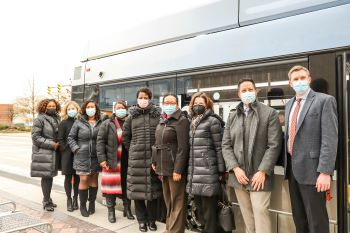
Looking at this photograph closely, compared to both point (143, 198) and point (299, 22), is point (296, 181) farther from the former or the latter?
point (143, 198)

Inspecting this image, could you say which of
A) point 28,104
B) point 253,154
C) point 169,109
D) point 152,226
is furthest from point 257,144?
point 28,104

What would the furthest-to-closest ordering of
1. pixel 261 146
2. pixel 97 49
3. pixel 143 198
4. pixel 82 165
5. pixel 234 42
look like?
pixel 97 49, pixel 82 165, pixel 143 198, pixel 234 42, pixel 261 146

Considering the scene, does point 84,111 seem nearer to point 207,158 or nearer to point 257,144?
point 207,158

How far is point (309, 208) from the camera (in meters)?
3.06

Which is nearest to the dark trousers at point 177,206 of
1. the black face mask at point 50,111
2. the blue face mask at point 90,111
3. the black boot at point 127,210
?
the black boot at point 127,210

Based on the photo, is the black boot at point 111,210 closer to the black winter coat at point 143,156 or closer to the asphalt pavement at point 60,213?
the asphalt pavement at point 60,213

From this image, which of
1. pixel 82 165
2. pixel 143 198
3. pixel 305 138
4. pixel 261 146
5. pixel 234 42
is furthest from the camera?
pixel 82 165

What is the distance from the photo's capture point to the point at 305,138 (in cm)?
308

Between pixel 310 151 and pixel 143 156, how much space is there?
7.45 feet

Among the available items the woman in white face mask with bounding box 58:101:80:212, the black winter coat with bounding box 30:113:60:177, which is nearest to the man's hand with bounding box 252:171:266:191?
the woman in white face mask with bounding box 58:101:80:212

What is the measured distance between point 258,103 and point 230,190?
1.24 metres

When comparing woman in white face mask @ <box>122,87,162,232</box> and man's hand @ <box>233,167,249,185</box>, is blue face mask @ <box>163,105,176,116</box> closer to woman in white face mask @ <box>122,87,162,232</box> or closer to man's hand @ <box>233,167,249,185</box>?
woman in white face mask @ <box>122,87,162,232</box>

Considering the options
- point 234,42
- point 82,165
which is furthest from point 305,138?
point 82,165

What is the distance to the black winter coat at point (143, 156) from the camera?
4.60 m
